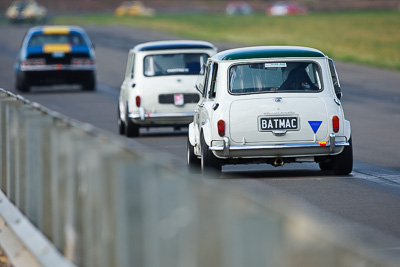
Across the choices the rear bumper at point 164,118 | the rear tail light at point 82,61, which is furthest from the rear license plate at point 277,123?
the rear tail light at point 82,61

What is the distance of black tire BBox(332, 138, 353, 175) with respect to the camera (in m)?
13.7

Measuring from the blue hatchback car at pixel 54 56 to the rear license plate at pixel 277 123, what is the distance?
18649mm

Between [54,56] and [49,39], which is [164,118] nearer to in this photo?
[54,56]

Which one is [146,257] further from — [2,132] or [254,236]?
[2,132]

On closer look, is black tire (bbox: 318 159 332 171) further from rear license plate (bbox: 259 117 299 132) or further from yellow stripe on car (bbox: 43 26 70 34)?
yellow stripe on car (bbox: 43 26 70 34)

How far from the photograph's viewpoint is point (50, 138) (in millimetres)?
7723

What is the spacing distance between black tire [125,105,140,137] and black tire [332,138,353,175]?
704 cm

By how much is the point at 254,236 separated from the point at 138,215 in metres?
1.55

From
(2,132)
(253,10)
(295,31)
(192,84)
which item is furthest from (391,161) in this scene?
(253,10)

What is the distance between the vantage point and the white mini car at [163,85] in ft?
66.3

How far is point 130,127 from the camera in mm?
20578

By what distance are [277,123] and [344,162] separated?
1.06 m

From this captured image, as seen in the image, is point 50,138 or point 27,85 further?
point 27,85

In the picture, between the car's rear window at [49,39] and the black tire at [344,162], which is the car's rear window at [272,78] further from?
the car's rear window at [49,39]
